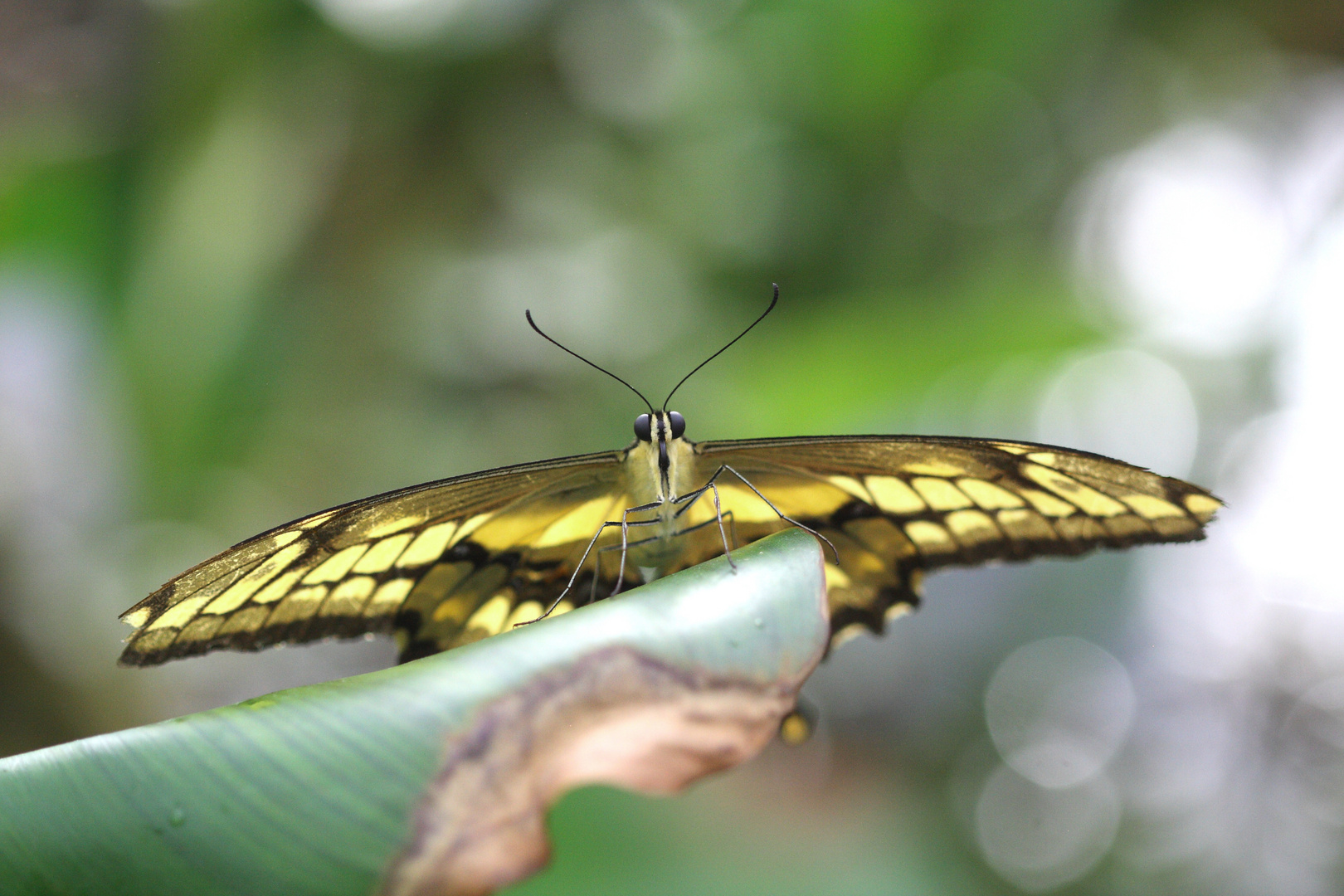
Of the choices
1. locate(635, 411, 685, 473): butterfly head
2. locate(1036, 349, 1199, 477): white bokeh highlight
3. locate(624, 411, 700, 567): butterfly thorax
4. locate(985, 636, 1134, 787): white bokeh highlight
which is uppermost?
locate(635, 411, 685, 473): butterfly head

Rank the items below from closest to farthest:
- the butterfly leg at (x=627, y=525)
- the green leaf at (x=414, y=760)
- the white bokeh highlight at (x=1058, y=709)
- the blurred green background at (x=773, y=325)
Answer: the green leaf at (x=414, y=760) < the butterfly leg at (x=627, y=525) < the blurred green background at (x=773, y=325) < the white bokeh highlight at (x=1058, y=709)

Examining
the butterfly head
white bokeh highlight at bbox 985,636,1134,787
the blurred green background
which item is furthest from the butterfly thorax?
white bokeh highlight at bbox 985,636,1134,787

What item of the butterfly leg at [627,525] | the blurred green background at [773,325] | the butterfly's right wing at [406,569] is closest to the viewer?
the butterfly's right wing at [406,569]

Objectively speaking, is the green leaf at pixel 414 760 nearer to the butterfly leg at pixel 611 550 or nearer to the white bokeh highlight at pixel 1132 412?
the butterfly leg at pixel 611 550

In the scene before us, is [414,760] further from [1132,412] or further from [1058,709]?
[1132,412]

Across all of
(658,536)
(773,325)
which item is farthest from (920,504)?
(773,325)

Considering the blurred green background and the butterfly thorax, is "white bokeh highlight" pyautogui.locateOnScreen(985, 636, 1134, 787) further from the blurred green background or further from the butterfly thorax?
the butterfly thorax

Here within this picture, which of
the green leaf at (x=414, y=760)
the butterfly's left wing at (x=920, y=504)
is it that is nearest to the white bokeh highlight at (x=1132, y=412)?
the butterfly's left wing at (x=920, y=504)
